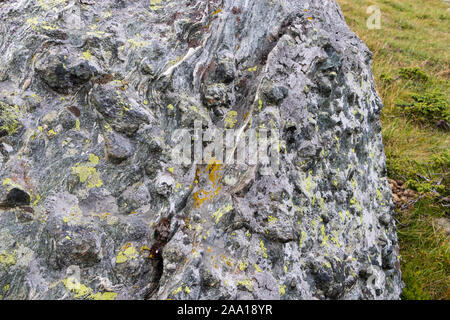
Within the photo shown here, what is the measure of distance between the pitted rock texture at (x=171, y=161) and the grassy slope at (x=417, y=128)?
608mm

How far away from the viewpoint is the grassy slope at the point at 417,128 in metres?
4.45

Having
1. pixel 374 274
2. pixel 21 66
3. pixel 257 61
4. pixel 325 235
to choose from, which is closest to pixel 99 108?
pixel 21 66

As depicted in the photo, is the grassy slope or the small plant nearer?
the grassy slope

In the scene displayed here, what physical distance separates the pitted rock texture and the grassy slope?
1.99 feet

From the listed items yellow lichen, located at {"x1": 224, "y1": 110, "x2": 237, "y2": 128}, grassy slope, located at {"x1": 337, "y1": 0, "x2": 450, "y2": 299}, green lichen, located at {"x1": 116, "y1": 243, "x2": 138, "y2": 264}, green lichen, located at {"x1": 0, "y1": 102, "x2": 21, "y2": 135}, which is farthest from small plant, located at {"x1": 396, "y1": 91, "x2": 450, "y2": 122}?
green lichen, located at {"x1": 0, "y1": 102, "x2": 21, "y2": 135}

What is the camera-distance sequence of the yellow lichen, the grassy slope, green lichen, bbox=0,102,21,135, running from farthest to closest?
the grassy slope
the yellow lichen
green lichen, bbox=0,102,21,135

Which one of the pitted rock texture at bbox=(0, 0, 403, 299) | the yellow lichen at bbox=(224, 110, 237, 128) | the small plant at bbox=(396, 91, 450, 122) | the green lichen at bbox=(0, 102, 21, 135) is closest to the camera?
the pitted rock texture at bbox=(0, 0, 403, 299)

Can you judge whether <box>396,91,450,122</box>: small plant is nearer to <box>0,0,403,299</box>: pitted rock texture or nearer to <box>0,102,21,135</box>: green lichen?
<box>0,0,403,299</box>: pitted rock texture

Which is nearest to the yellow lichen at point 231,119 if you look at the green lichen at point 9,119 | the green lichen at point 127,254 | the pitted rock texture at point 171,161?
the pitted rock texture at point 171,161

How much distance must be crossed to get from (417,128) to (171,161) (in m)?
5.50

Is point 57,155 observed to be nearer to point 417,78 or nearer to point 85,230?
point 85,230

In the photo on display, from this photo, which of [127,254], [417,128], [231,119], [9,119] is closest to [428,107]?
[417,128]

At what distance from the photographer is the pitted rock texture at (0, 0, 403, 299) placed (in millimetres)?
2801

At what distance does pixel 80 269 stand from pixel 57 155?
982 mm
